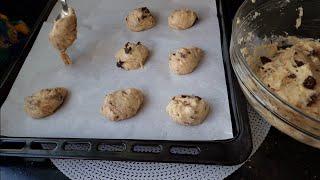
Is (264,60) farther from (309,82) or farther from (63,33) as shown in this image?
(63,33)

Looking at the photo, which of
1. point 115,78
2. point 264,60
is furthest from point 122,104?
point 264,60

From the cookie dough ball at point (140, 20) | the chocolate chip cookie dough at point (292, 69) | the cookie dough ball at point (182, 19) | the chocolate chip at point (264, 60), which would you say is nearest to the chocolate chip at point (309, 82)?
the chocolate chip cookie dough at point (292, 69)

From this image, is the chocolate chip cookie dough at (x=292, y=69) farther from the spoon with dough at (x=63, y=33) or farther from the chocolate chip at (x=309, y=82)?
the spoon with dough at (x=63, y=33)

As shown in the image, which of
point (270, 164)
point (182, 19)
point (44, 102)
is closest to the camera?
point (270, 164)

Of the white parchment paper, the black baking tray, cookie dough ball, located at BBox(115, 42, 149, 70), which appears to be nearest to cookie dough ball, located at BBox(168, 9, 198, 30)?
the white parchment paper

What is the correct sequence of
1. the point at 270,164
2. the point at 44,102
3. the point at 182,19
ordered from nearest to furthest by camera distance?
the point at 270,164 → the point at 44,102 → the point at 182,19

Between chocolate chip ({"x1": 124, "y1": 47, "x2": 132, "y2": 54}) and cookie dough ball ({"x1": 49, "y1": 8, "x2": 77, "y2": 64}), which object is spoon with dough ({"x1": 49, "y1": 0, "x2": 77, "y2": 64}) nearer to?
cookie dough ball ({"x1": 49, "y1": 8, "x2": 77, "y2": 64})
